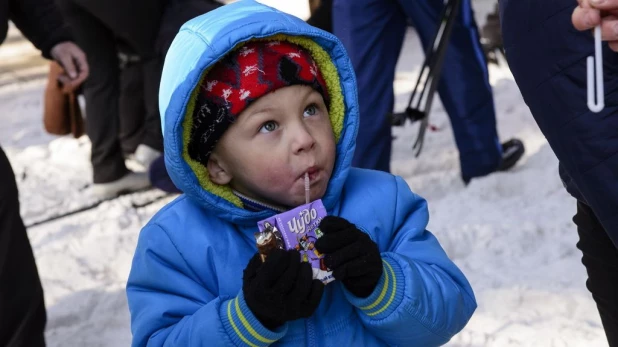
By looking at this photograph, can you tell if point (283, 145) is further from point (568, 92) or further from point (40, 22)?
point (40, 22)

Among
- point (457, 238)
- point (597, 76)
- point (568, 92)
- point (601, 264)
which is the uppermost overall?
point (597, 76)

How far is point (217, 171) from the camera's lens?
6.18 feet

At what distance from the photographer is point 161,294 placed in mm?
1796

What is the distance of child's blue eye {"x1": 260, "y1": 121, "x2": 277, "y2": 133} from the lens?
5.83 feet

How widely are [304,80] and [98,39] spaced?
3802 mm

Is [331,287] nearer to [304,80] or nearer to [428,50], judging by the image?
[304,80]

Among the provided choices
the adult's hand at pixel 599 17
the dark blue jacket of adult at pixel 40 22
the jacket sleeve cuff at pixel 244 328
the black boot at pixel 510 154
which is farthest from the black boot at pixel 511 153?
the jacket sleeve cuff at pixel 244 328

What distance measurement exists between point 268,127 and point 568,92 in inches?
24.3

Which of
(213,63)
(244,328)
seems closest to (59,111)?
(213,63)

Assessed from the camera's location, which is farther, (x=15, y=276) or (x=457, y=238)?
(x=457, y=238)

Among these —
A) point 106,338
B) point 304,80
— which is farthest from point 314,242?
point 106,338

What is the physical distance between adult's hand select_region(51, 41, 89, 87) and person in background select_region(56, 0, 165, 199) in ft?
5.36

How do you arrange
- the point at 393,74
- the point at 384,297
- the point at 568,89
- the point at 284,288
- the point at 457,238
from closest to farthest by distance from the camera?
the point at 284,288 → the point at 384,297 → the point at 568,89 → the point at 457,238 → the point at 393,74

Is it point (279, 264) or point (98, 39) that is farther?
point (98, 39)
